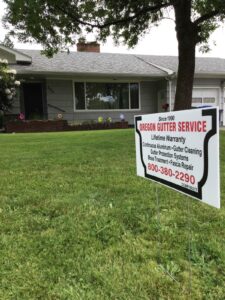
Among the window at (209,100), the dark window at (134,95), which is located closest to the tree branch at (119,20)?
the dark window at (134,95)

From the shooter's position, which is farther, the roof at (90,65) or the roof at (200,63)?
the roof at (200,63)

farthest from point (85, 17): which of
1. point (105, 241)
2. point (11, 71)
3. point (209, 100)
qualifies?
point (209, 100)

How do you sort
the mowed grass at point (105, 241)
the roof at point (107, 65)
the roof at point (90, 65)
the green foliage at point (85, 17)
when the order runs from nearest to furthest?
the mowed grass at point (105, 241)
the green foliage at point (85, 17)
the roof at point (90, 65)
the roof at point (107, 65)

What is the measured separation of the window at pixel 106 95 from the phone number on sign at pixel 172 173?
1577 centimetres

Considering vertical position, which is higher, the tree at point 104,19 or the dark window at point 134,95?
the tree at point 104,19

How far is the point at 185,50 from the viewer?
9594 millimetres

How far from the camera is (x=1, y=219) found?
351 centimetres

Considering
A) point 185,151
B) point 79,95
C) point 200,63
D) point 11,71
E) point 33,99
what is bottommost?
point 185,151

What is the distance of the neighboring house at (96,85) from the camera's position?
56.2ft

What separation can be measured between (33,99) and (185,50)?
1019 cm

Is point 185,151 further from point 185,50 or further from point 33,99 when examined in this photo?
point 33,99

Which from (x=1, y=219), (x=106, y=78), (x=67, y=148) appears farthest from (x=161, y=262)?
(x=106, y=78)

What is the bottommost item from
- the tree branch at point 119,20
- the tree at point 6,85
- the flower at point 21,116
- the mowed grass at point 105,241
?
the mowed grass at point 105,241

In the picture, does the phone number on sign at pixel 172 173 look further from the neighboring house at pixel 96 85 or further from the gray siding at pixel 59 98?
the gray siding at pixel 59 98
